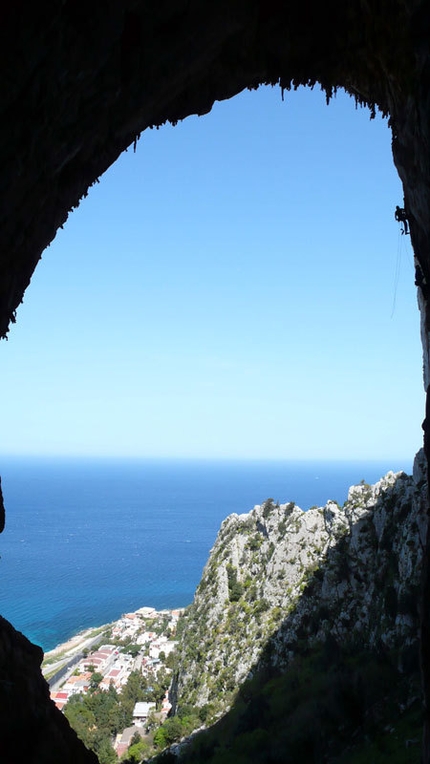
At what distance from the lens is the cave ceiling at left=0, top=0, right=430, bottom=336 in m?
5.68

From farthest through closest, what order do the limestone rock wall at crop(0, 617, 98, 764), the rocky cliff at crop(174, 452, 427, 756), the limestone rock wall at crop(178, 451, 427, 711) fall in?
the limestone rock wall at crop(178, 451, 427, 711)
the rocky cliff at crop(174, 452, 427, 756)
the limestone rock wall at crop(0, 617, 98, 764)

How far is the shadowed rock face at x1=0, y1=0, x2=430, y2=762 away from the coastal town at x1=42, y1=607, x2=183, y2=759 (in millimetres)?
33256

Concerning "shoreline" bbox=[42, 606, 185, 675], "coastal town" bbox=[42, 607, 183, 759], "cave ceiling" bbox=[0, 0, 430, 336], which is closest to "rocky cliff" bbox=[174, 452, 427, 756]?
"coastal town" bbox=[42, 607, 183, 759]

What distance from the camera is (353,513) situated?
24047 millimetres

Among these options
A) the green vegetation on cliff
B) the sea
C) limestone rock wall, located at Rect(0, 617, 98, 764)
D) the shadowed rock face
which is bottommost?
the sea

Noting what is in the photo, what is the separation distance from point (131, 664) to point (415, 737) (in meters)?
48.7

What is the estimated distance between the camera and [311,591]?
24156 millimetres

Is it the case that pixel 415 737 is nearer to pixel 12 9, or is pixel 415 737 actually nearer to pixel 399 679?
pixel 399 679

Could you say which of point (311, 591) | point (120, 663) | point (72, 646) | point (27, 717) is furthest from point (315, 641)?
point (72, 646)

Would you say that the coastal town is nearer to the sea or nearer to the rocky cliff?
the sea

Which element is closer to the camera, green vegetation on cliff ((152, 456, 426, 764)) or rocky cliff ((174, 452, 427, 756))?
green vegetation on cliff ((152, 456, 426, 764))

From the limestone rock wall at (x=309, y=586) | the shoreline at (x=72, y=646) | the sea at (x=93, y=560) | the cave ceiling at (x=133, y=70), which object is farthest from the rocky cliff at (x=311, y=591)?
the sea at (x=93, y=560)

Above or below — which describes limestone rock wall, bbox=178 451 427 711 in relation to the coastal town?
above

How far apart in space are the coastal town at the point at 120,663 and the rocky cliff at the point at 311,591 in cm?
867
